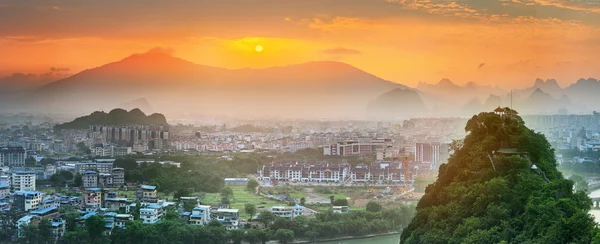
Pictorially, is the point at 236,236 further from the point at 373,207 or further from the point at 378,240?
the point at 373,207

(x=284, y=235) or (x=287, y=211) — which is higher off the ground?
(x=287, y=211)

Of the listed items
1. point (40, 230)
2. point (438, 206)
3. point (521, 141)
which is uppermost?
point (521, 141)

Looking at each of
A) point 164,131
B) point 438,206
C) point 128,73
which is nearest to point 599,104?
point 164,131

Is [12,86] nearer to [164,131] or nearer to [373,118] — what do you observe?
[164,131]

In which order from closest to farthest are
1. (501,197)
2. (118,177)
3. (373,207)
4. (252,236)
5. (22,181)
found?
1. (501,197)
2. (252,236)
3. (373,207)
4. (22,181)
5. (118,177)

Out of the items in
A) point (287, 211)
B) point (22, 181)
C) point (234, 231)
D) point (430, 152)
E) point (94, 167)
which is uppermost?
point (430, 152)

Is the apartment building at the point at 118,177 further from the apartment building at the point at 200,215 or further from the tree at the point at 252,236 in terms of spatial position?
the tree at the point at 252,236

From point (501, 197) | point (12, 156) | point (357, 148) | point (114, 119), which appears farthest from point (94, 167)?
point (501, 197)
